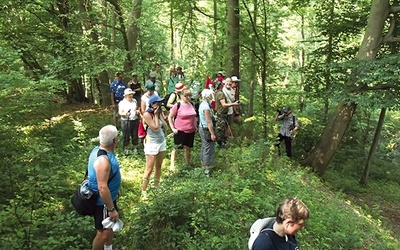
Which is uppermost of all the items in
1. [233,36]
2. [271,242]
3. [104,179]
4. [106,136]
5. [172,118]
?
[233,36]

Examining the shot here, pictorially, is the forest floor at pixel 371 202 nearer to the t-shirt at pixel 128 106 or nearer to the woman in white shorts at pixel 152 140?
the t-shirt at pixel 128 106

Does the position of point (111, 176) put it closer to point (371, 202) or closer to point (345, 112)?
point (345, 112)

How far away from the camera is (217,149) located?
8.75 m

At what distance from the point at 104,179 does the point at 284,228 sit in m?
1.93

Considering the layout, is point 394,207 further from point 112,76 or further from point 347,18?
point 112,76

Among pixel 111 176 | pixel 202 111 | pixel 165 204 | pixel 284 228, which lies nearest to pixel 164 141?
pixel 202 111

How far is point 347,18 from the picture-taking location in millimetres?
12734

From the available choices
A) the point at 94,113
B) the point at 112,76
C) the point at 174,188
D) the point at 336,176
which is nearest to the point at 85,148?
the point at 174,188

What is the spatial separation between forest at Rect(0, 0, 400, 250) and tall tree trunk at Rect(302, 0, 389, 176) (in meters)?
0.03

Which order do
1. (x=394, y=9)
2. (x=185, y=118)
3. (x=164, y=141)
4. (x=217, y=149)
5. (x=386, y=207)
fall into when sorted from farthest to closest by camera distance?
(x=386, y=207) → (x=394, y=9) → (x=217, y=149) → (x=185, y=118) → (x=164, y=141)

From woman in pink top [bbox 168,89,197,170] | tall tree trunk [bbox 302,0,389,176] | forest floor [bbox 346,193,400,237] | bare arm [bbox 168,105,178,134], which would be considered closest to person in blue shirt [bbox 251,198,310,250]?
woman in pink top [bbox 168,89,197,170]

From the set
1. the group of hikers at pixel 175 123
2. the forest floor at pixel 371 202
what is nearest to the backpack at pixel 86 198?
the group of hikers at pixel 175 123

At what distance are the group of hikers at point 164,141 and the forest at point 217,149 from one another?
454 mm

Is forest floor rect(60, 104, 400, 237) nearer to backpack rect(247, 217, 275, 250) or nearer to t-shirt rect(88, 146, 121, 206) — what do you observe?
backpack rect(247, 217, 275, 250)
